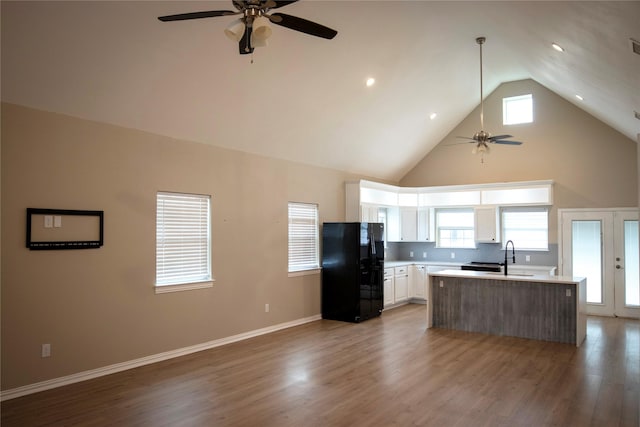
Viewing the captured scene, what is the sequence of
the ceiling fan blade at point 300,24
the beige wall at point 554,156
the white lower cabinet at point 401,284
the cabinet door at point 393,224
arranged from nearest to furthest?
the ceiling fan blade at point 300,24 < the beige wall at point 554,156 < the white lower cabinet at point 401,284 < the cabinet door at point 393,224

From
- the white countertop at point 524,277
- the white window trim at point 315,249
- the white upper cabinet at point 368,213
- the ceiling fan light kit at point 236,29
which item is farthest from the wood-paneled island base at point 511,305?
the ceiling fan light kit at point 236,29

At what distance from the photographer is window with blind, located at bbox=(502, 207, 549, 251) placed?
8.41m

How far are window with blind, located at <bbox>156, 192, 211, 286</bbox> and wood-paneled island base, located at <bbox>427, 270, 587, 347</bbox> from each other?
3.56 m

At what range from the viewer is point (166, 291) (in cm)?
518

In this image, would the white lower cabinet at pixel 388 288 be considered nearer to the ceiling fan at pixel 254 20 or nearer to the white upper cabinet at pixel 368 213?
the white upper cabinet at pixel 368 213

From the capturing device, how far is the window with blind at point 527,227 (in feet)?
27.6

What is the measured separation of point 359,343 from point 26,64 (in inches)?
190

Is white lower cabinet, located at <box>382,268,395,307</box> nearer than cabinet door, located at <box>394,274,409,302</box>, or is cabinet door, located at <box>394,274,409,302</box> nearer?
white lower cabinet, located at <box>382,268,395,307</box>

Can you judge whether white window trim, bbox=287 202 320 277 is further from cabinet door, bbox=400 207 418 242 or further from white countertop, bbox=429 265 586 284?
cabinet door, bbox=400 207 418 242

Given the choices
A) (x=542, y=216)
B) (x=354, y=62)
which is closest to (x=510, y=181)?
(x=542, y=216)

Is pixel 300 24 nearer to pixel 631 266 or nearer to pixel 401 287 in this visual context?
pixel 401 287

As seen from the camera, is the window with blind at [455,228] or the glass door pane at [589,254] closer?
the glass door pane at [589,254]

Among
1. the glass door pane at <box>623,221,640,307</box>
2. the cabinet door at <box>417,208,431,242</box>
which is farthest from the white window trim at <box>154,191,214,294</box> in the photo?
the glass door pane at <box>623,221,640,307</box>

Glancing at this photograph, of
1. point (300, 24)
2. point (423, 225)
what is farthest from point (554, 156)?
point (300, 24)
